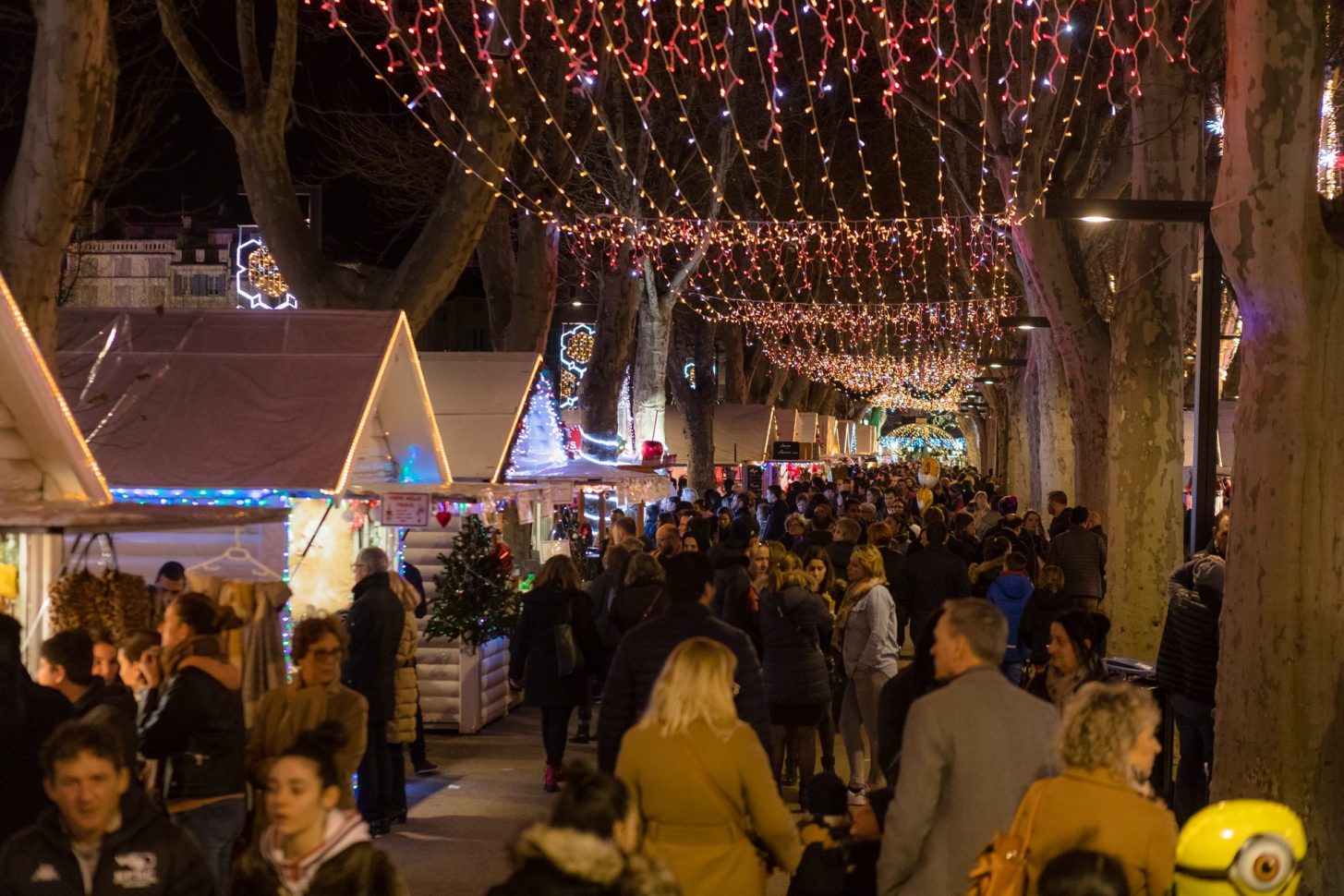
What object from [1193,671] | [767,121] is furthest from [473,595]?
[767,121]

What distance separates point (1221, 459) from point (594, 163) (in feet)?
43.2

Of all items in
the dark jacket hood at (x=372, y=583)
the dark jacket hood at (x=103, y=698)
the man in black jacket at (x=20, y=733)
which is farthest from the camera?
the dark jacket hood at (x=372, y=583)

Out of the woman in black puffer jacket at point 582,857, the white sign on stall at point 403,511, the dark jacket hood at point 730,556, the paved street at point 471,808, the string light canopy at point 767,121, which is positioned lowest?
the paved street at point 471,808

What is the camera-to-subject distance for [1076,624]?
23.5 ft

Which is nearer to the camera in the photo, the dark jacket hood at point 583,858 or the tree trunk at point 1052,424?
the dark jacket hood at point 583,858

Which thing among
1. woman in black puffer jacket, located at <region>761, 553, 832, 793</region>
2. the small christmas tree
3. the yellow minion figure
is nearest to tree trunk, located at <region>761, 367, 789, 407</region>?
the small christmas tree

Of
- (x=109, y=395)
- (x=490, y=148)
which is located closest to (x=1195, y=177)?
Result: (x=490, y=148)

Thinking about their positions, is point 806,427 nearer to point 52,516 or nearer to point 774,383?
point 774,383

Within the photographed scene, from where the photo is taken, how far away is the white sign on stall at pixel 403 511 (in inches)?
493

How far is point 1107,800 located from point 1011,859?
0.30 metres

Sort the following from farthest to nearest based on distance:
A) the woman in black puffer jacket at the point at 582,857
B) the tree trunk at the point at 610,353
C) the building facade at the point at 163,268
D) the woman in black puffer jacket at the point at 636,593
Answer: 1. the building facade at the point at 163,268
2. the tree trunk at the point at 610,353
3. the woman in black puffer jacket at the point at 636,593
4. the woman in black puffer jacket at the point at 582,857

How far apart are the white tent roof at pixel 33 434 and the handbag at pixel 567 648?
11.2 ft

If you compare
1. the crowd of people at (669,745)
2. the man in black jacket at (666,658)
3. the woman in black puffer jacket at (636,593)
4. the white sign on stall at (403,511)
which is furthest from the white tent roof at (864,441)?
the man in black jacket at (666,658)

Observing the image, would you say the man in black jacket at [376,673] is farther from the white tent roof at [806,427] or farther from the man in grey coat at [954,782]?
the white tent roof at [806,427]
